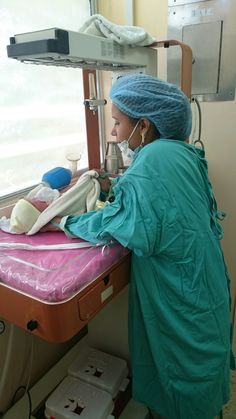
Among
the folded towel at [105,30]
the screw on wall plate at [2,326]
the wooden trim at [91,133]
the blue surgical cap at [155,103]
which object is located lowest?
the screw on wall plate at [2,326]

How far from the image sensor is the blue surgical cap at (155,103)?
3.01ft

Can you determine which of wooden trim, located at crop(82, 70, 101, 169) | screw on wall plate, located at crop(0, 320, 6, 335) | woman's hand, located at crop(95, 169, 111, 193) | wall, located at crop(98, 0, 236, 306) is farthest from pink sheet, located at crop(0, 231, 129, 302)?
wall, located at crop(98, 0, 236, 306)

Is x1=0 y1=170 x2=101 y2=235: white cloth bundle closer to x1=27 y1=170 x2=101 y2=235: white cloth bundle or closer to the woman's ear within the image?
x1=27 y1=170 x2=101 y2=235: white cloth bundle

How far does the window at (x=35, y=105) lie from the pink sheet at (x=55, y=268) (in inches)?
22.3

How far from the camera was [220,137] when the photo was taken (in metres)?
1.55

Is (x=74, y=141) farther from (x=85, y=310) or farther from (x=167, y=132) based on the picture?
(x=85, y=310)

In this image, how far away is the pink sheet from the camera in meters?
0.78

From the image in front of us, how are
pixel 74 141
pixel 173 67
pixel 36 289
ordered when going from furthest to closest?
pixel 74 141 → pixel 173 67 → pixel 36 289

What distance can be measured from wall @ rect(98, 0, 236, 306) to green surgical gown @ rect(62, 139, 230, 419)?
1.85 ft

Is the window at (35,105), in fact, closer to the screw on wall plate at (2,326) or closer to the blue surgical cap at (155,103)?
the screw on wall plate at (2,326)

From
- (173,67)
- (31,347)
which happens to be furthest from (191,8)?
(31,347)

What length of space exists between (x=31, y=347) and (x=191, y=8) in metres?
1.79

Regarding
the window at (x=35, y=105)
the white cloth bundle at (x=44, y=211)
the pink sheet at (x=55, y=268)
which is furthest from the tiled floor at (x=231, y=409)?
the window at (x=35, y=105)

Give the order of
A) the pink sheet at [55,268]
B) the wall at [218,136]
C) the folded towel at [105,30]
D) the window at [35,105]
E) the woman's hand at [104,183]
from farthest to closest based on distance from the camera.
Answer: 1. the wall at [218,136]
2. the window at [35,105]
3. the woman's hand at [104,183]
4. the folded towel at [105,30]
5. the pink sheet at [55,268]
